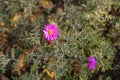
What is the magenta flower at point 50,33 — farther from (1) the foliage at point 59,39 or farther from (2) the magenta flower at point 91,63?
(2) the magenta flower at point 91,63

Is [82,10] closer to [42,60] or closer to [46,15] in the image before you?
[46,15]

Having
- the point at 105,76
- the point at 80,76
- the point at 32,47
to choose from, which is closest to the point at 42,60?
the point at 32,47

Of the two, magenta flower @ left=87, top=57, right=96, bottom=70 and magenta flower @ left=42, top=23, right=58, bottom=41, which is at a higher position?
magenta flower @ left=42, top=23, right=58, bottom=41

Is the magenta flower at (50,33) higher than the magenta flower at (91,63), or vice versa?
the magenta flower at (50,33)

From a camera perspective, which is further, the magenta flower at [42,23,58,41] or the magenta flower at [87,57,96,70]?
the magenta flower at [87,57,96,70]

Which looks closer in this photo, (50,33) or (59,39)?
(50,33)

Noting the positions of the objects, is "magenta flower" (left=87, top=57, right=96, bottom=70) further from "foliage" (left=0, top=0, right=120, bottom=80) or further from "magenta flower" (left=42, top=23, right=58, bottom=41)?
"magenta flower" (left=42, top=23, right=58, bottom=41)

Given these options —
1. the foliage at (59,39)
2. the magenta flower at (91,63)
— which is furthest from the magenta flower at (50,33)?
the magenta flower at (91,63)

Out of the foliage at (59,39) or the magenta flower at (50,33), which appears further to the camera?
the foliage at (59,39)

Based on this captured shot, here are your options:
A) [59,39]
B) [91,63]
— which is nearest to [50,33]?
[59,39]

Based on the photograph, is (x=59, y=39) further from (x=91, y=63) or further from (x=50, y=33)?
(x=91, y=63)

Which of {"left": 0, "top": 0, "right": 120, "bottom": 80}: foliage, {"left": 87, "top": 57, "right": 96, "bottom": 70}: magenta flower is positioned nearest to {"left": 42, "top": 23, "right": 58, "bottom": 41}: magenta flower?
{"left": 0, "top": 0, "right": 120, "bottom": 80}: foliage

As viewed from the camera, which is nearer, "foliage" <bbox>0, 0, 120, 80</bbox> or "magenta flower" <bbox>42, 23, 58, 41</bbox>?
"magenta flower" <bbox>42, 23, 58, 41</bbox>
